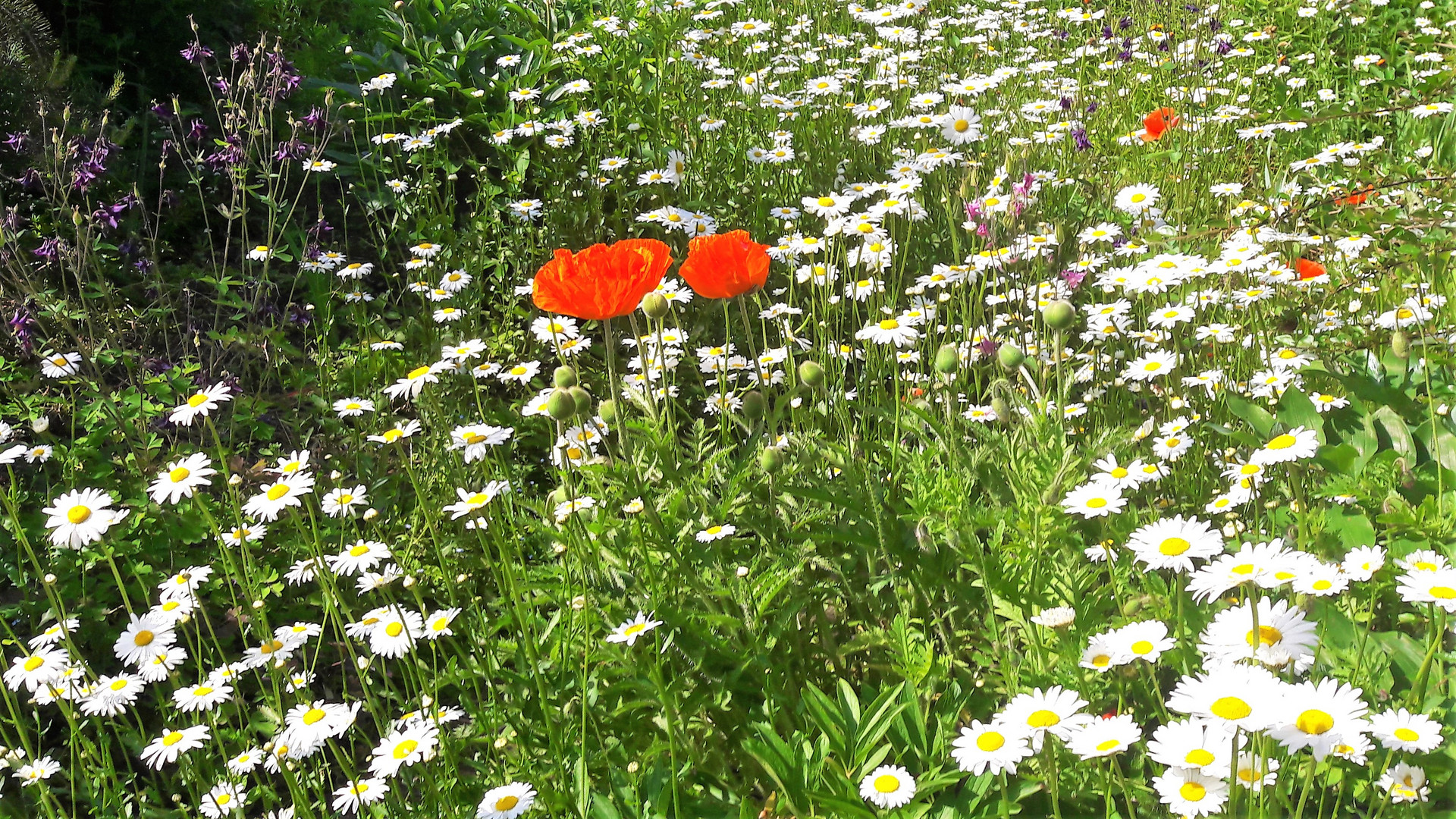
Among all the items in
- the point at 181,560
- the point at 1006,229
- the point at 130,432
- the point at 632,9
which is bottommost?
the point at 181,560

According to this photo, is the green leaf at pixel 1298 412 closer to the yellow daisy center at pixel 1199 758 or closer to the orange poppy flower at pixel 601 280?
the yellow daisy center at pixel 1199 758

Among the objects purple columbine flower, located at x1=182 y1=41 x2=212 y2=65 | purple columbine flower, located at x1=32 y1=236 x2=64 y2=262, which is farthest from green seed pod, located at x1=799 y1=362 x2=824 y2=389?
purple columbine flower, located at x1=182 y1=41 x2=212 y2=65


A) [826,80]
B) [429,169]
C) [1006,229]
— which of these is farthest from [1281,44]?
[429,169]

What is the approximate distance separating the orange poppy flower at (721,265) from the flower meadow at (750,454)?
1 cm

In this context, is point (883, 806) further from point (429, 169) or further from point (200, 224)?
point (200, 224)

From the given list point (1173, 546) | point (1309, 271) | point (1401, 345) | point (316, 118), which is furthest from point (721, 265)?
point (316, 118)

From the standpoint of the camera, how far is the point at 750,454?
1818 mm

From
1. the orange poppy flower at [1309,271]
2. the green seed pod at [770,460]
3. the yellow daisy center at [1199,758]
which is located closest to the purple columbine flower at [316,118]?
the green seed pod at [770,460]

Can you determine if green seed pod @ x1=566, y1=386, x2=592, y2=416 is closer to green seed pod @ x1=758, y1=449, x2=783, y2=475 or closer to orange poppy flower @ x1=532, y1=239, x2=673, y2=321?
orange poppy flower @ x1=532, y1=239, x2=673, y2=321

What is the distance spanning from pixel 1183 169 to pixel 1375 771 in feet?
9.13

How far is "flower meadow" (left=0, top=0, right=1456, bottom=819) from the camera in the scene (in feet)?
4.47

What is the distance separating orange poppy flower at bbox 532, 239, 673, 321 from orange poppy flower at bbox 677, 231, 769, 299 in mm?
141

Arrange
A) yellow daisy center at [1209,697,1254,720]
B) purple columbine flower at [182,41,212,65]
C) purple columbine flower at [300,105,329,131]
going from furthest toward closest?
purple columbine flower at [300,105,329,131] < purple columbine flower at [182,41,212,65] < yellow daisy center at [1209,697,1254,720]

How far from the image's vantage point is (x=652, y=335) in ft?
8.45
